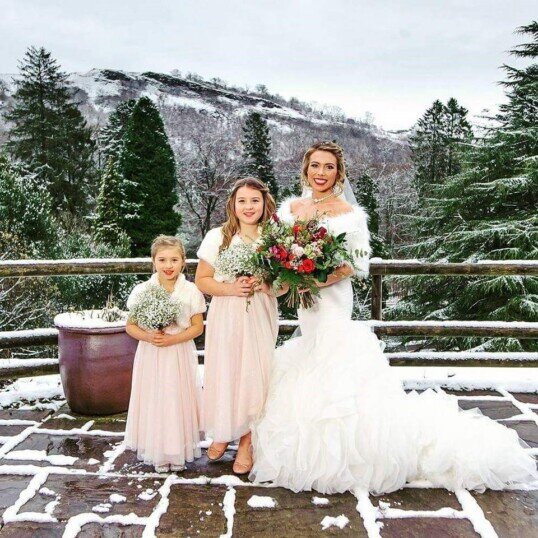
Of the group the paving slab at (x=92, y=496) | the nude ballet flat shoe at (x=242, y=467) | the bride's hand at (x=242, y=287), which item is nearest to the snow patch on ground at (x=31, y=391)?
the paving slab at (x=92, y=496)

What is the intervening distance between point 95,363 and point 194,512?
1.52m

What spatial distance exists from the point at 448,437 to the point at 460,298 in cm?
1397

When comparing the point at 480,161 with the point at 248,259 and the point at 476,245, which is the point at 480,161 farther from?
the point at 248,259

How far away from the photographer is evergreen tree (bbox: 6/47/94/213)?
97.8 ft

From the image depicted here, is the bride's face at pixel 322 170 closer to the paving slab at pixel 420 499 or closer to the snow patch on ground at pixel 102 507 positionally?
the paving slab at pixel 420 499

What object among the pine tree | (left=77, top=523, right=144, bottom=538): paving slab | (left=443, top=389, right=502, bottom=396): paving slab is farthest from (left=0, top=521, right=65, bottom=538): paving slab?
the pine tree

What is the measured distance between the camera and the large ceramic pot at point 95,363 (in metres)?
3.63

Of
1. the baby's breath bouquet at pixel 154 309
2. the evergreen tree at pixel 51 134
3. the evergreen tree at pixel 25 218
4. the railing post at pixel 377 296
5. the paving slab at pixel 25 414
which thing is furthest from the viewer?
the evergreen tree at pixel 51 134

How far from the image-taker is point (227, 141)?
109ft

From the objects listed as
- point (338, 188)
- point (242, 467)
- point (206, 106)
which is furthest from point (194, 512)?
point (206, 106)

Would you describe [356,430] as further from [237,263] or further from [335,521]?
[237,263]

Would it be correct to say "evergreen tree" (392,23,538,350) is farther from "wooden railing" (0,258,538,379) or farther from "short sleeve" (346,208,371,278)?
"short sleeve" (346,208,371,278)

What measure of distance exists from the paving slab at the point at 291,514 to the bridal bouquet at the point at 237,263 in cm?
100

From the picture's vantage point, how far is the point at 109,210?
922 inches
